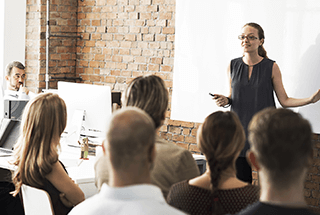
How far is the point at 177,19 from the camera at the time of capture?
14.5ft

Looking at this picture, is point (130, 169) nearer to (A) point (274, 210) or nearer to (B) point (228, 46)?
(A) point (274, 210)

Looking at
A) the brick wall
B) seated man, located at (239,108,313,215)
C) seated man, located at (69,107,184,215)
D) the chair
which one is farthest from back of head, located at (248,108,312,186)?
the brick wall

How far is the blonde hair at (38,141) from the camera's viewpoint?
2.01 m

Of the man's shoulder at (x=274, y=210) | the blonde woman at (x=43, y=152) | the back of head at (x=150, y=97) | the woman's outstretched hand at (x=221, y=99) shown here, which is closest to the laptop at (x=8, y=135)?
the blonde woman at (x=43, y=152)

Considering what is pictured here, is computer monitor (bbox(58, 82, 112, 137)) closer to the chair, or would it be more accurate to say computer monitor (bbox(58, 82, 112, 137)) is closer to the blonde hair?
the blonde hair

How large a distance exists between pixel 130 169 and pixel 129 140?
0.08m

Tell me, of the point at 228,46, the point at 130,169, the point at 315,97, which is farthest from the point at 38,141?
the point at 228,46

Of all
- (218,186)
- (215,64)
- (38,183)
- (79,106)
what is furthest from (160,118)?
(215,64)

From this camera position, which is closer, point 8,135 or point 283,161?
point 283,161

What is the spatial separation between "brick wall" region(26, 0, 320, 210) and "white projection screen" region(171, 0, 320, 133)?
7.2 inches

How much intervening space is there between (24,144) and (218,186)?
3.20ft

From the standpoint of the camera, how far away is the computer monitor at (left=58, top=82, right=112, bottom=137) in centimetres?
309

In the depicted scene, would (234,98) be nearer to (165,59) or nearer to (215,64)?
(215,64)

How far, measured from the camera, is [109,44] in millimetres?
5043
